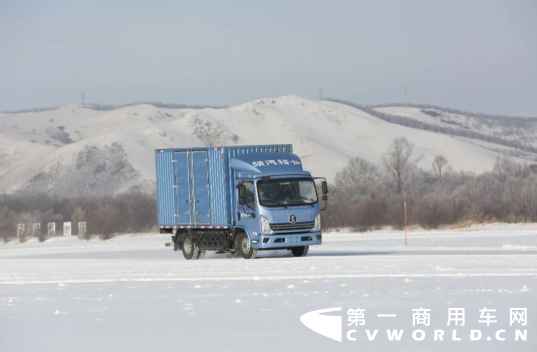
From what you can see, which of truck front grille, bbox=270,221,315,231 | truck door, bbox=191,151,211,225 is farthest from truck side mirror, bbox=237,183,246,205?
truck door, bbox=191,151,211,225

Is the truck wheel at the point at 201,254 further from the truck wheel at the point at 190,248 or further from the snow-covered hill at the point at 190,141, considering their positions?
the snow-covered hill at the point at 190,141

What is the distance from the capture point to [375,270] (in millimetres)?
26641

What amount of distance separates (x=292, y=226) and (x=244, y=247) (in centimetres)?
174

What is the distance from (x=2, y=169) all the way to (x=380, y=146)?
55.4 meters

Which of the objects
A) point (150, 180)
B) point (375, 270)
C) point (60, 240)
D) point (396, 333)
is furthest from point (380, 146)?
point (396, 333)

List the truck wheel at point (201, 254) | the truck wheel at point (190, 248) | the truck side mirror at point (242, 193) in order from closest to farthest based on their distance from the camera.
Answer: the truck side mirror at point (242, 193)
the truck wheel at point (190, 248)
the truck wheel at point (201, 254)

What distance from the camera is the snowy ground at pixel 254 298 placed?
50.7 ft

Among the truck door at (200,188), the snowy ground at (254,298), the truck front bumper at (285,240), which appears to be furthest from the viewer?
the truck door at (200,188)

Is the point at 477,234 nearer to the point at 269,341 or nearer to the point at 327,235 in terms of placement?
the point at 327,235

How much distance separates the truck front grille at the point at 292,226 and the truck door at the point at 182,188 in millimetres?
3479

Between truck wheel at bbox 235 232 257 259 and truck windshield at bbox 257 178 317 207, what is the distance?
1.40 metres

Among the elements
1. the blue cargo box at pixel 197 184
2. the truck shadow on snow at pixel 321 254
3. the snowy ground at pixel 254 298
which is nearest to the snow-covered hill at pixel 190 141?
the truck shadow on snow at pixel 321 254

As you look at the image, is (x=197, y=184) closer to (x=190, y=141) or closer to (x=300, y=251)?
(x=300, y=251)

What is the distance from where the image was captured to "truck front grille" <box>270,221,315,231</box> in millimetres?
32750
